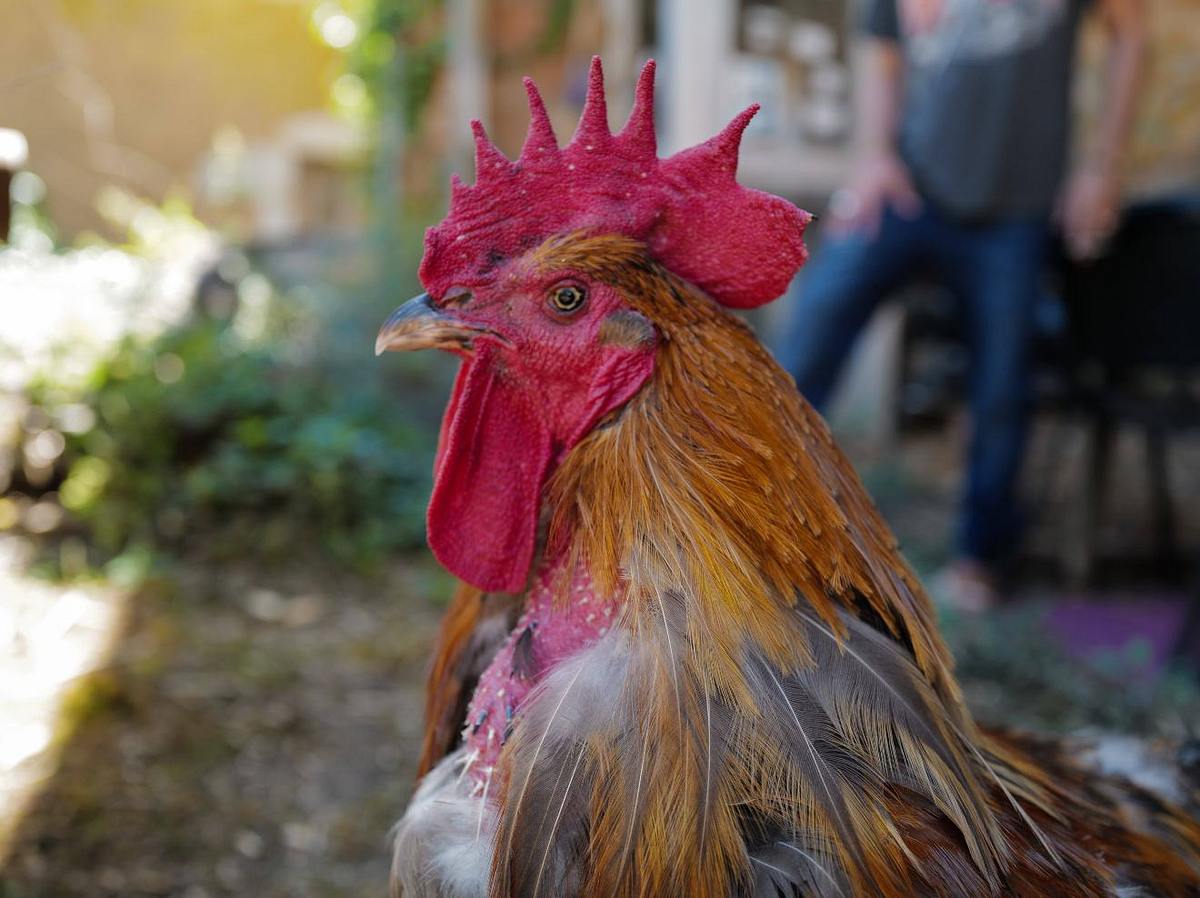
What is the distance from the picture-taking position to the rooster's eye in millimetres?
1333

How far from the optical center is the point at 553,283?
133 centimetres

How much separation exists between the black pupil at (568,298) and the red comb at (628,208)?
0.09 m

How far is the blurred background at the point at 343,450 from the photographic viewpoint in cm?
282

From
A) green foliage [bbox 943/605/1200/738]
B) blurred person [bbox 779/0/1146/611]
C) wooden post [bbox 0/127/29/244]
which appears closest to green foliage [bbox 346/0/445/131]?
blurred person [bbox 779/0/1146/611]

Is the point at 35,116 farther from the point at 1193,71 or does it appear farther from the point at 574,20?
the point at 1193,71

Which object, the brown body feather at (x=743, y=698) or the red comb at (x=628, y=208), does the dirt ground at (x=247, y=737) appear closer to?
the brown body feather at (x=743, y=698)

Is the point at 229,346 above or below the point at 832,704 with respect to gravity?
above

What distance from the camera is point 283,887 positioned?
2.45 metres

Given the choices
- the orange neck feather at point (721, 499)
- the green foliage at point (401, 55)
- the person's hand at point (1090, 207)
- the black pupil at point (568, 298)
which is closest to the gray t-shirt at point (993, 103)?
the person's hand at point (1090, 207)

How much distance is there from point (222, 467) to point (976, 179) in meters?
3.47

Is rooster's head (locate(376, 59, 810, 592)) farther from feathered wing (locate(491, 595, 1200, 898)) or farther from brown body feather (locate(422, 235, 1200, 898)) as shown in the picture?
feathered wing (locate(491, 595, 1200, 898))

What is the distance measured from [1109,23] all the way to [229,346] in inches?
173

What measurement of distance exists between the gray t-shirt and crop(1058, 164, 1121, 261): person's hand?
0.20m

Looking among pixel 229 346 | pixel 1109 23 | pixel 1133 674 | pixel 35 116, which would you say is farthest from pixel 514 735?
pixel 35 116
